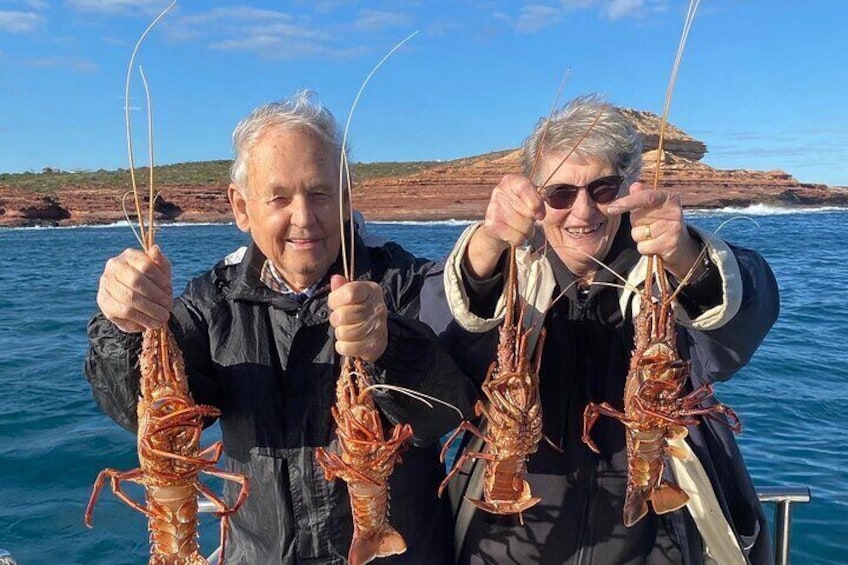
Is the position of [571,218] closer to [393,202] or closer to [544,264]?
[544,264]

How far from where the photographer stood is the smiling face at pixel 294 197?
3.05m

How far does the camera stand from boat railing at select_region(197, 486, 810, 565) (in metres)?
3.90

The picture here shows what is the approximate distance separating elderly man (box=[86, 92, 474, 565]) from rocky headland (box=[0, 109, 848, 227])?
190 ft

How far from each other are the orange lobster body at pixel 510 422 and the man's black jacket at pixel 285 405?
0.17 metres

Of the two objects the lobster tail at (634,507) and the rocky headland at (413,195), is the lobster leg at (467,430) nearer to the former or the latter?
the lobster tail at (634,507)

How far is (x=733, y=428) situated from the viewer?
127 inches

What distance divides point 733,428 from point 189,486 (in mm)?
2430

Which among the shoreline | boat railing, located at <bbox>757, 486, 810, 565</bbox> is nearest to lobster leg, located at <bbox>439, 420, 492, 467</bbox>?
boat railing, located at <bbox>757, 486, 810, 565</bbox>

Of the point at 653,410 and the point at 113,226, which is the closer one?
the point at 653,410

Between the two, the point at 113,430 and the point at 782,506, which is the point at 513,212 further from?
the point at 113,430

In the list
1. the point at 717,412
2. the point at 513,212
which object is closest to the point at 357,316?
the point at 513,212

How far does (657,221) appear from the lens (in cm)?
265

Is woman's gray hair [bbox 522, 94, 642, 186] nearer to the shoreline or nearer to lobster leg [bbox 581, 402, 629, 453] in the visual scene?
lobster leg [bbox 581, 402, 629, 453]

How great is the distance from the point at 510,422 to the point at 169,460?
146 cm
